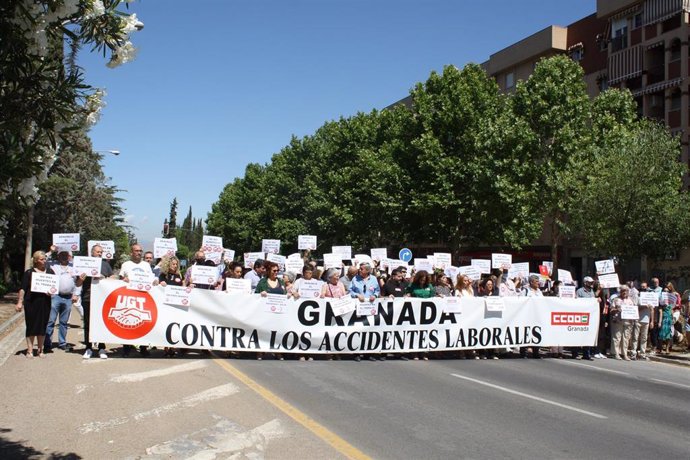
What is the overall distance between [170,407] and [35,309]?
16.6ft

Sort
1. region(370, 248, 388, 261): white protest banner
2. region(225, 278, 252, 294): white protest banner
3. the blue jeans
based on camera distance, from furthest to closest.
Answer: region(370, 248, 388, 261): white protest banner → region(225, 278, 252, 294): white protest banner → the blue jeans

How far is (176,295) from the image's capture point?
11992mm

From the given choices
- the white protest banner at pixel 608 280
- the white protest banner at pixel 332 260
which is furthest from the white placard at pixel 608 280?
the white protest banner at pixel 332 260

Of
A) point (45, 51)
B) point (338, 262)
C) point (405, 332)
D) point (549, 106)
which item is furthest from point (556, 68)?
point (45, 51)

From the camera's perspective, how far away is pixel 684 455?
6.71 m

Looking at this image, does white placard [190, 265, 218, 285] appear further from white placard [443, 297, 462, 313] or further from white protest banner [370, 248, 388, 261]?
white protest banner [370, 248, 388, 261]

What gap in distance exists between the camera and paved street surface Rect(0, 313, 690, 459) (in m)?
6.37

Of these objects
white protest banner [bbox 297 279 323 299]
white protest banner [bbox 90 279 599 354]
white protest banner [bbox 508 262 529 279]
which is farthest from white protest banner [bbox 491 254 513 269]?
white protest banner [bbox 297 279 323 299]

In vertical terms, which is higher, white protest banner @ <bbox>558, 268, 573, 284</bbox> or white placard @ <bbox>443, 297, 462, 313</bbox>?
white protest banner @ <bbox>558, 268, 573, 284</bbox>

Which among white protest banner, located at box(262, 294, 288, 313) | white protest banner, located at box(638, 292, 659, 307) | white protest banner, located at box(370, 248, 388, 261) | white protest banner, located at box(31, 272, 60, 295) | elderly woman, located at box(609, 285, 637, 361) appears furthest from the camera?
white protest banner, located at box(370, 248, 388, 261)

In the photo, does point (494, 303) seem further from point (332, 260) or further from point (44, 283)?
point (44, 283)

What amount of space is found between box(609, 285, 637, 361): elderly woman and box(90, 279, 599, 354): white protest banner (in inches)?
37.9


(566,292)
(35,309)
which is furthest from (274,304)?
(566,292)

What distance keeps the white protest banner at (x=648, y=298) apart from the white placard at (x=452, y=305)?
5200mm
